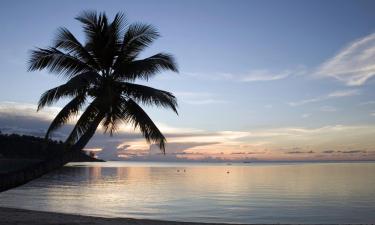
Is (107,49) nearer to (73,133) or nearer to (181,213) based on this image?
(73,133)

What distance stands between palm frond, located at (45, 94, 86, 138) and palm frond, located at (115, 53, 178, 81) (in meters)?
1.49

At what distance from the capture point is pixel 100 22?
14805mm

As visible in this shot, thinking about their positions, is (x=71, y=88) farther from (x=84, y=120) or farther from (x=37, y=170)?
(x=37, y=170)

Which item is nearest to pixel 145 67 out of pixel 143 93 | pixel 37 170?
pixel 143 93

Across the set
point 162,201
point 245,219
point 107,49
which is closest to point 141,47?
point 107,49

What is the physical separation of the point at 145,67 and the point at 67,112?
10.2ft

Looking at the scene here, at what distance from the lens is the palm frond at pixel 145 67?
14.2 m

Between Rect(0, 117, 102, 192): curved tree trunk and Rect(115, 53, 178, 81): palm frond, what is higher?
Rect(115, 53, 178, 81): palm frond

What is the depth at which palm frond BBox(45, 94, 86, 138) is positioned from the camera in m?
13.3

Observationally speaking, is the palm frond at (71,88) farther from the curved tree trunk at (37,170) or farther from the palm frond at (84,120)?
the curved tree trunk at (37,170)

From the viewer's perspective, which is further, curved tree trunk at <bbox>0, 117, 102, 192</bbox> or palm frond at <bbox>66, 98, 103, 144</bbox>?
palm frond at <bbox>66, 98, 103, 144</bbox>

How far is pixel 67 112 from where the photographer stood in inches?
532

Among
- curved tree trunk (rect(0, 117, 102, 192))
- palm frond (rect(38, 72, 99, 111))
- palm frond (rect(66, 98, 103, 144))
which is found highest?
→ palm frond (rect(38, 72, 99, 111))

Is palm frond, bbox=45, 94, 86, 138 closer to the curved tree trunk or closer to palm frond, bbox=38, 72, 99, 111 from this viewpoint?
palm frond, bbox=38, 72, 99, 111
